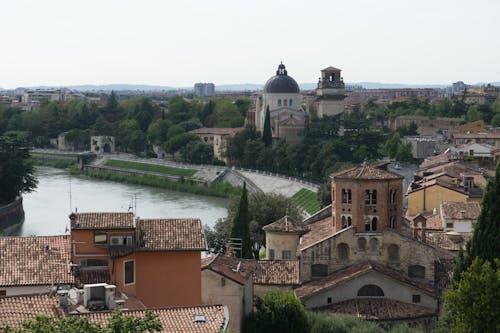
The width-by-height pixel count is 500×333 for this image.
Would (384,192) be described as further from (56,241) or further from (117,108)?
(117,108)

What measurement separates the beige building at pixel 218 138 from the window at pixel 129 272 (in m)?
44.0

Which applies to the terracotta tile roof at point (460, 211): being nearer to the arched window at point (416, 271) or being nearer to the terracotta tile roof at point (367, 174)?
the terracotta tile roof at point (367, 174)

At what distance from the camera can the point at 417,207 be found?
31062 millimetres

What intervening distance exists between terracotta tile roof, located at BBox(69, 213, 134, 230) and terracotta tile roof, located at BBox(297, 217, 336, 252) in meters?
4.75

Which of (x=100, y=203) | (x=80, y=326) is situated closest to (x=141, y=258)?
(x=80, y=326)

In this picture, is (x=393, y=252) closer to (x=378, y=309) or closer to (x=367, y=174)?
(x=378, y=309)

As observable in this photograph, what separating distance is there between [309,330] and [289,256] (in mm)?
5607

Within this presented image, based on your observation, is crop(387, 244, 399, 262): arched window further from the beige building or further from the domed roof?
the domed roof

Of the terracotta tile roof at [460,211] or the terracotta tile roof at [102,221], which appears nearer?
the terracotta tile roof at [102,221]

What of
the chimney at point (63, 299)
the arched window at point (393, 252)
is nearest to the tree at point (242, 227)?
the arched window at point (393, 252)

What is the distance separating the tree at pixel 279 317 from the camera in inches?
684

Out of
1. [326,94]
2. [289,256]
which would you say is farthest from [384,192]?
[326,94]

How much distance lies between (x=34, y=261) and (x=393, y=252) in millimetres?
7964

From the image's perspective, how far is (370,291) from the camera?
2008 cm
